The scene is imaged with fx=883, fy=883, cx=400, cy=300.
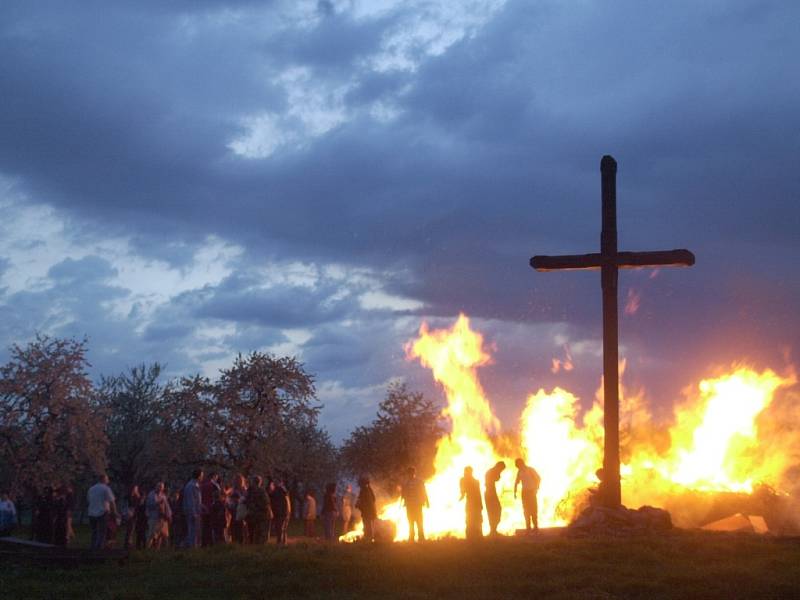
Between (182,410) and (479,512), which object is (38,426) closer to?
(182,410)

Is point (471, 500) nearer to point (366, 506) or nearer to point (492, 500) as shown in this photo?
point (492, 500)

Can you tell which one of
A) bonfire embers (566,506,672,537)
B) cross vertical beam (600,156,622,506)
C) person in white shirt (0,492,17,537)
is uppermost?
cross vertical beam (600,156,622,506)

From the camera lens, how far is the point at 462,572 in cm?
1431

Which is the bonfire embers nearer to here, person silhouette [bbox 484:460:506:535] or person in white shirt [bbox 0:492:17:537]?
person silhouette [bbox 484:460:506:535]

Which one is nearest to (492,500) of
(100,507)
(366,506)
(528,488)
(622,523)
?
(528,488)

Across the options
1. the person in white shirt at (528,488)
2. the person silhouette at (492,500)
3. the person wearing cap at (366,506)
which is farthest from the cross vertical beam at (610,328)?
→ the person wearing cap at (366,506)

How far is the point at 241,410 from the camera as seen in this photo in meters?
47.5

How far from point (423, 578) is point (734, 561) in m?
5.04

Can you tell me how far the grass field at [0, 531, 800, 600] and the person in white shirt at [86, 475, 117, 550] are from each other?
344 cm

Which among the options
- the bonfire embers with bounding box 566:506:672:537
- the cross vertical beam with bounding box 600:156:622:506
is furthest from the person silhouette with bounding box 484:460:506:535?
the cross vertical beam with bounding box 600:156:622:506

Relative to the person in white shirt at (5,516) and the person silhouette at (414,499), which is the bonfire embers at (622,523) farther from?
the person in white shirt at (5,516)

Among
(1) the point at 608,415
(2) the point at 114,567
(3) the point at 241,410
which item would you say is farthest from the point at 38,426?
(1) the point at 608,415

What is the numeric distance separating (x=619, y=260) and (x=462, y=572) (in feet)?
27.3

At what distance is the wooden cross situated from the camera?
1878 cm
